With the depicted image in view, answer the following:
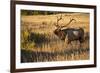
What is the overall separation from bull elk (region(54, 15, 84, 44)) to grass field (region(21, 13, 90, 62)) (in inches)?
1.3

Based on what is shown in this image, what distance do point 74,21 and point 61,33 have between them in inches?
7.9

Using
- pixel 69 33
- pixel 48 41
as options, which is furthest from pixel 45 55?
pixel 69 33

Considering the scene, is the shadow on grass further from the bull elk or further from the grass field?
the bull elk

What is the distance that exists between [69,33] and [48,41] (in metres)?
0.25

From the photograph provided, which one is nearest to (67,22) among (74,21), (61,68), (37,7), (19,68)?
(74,21)

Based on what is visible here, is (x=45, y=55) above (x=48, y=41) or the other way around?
the other way around

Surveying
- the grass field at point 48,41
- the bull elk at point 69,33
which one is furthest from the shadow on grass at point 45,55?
the bull elk at point 69,33

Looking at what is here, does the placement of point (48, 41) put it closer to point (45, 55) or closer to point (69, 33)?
point (45, 55)

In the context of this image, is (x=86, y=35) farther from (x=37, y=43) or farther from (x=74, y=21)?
(x=37, y=43)

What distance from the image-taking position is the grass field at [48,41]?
74.4 inches

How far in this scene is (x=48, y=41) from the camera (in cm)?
196

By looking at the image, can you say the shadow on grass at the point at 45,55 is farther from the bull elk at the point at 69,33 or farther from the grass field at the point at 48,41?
the bull elk at the point at 69,33

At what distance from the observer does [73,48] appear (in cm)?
206

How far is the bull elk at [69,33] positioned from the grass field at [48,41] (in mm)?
32
